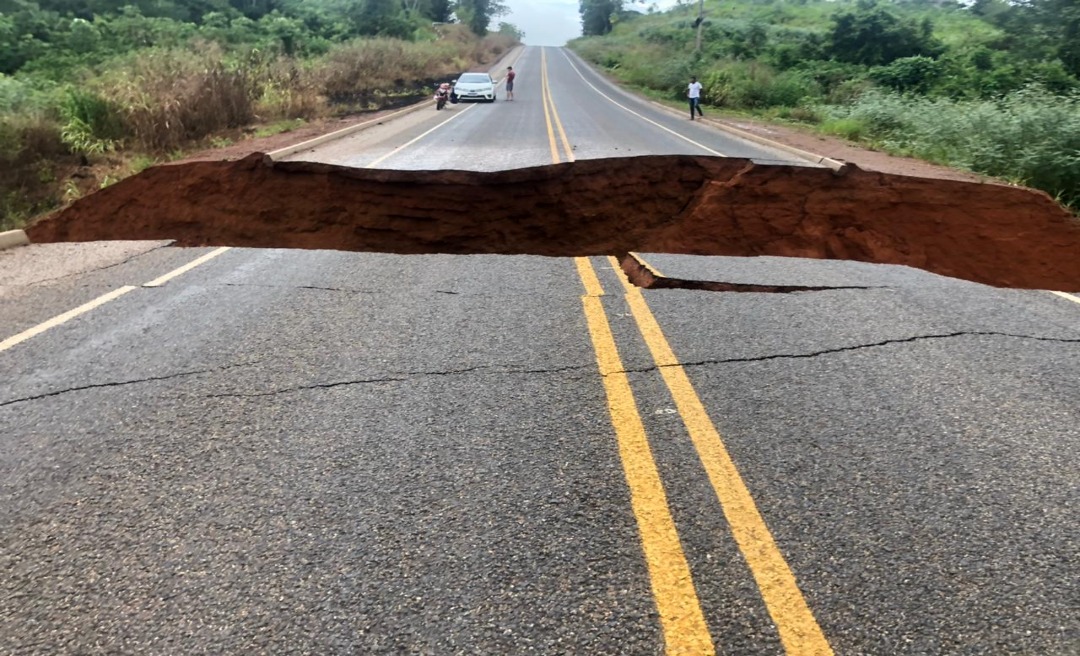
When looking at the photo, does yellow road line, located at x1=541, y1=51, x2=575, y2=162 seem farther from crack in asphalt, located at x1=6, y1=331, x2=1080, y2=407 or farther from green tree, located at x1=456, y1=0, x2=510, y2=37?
green tree, located at x1=456, y1=0, x2=510, y2=37

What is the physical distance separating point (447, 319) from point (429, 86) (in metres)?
35.2

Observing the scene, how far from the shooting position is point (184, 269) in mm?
6500

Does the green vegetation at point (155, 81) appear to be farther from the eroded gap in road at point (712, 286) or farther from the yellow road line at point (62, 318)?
the eroded gap in road at point (712, 286)

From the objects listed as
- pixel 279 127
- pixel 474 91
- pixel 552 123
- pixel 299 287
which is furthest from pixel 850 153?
pixel 474 91

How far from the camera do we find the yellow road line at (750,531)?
2129 mm

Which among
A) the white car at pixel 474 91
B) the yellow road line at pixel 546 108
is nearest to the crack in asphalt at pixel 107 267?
the yellow road line at pixel 546 108

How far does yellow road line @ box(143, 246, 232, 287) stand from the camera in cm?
604

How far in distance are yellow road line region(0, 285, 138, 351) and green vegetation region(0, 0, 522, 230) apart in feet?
21.4

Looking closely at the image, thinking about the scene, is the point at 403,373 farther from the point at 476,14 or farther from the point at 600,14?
the point at 600,14

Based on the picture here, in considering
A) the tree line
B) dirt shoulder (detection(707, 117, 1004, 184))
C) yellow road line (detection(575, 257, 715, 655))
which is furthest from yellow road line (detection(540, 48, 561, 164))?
the tree line

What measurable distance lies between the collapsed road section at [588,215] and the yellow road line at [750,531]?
22.6 feet

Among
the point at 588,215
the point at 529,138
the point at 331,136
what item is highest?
the point at 331,136

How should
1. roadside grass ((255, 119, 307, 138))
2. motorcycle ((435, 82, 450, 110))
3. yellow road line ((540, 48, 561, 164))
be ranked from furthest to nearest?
motorcycle ((435, 82, 450, 110)), roadside grass ((255, 119, 307, 138)), yellow road line ((540, 48, 561, 164))

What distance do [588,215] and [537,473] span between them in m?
8.80
